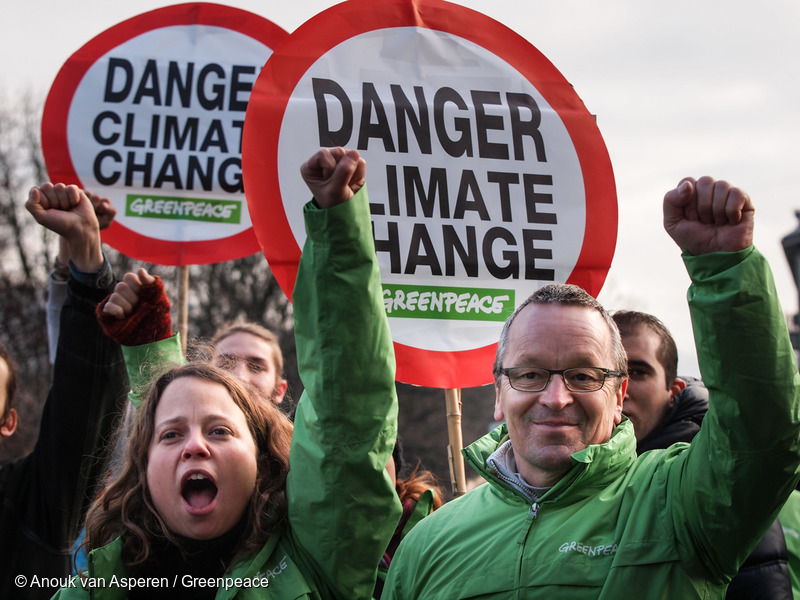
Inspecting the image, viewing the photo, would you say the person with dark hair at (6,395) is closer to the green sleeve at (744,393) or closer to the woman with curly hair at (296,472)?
the woman with curly hair at (296,472)

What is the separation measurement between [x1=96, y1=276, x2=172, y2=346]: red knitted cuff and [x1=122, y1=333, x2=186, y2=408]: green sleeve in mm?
22

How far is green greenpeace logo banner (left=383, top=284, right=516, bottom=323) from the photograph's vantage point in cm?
323

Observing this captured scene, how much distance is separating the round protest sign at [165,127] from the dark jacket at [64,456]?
1.29 m

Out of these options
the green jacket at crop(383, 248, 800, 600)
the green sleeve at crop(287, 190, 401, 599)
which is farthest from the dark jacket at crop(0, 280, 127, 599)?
the green jacket at crop(383, 248, 800, 600)

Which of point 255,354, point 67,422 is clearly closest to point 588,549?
point 67,422

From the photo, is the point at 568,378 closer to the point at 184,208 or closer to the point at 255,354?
the point at 255,354

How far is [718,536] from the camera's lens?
6.79ft

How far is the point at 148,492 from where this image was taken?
2.61 m

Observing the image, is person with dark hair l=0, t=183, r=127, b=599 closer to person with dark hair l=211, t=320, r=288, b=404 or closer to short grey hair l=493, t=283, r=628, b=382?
person with dark hair l=211, t=320, r=288, b=404

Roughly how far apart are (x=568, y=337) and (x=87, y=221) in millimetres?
1770

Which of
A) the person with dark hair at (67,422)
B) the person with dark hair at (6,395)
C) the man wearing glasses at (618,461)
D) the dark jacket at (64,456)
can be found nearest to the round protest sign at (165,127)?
the person with dark hair at (6,395)

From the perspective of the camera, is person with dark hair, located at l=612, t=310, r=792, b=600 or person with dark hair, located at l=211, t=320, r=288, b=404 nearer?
person with dark hair, located at l=612, t=310, r=792, b=600

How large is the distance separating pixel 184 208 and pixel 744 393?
→ 3.23 meters

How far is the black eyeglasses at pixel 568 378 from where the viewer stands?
2434 millimetres
